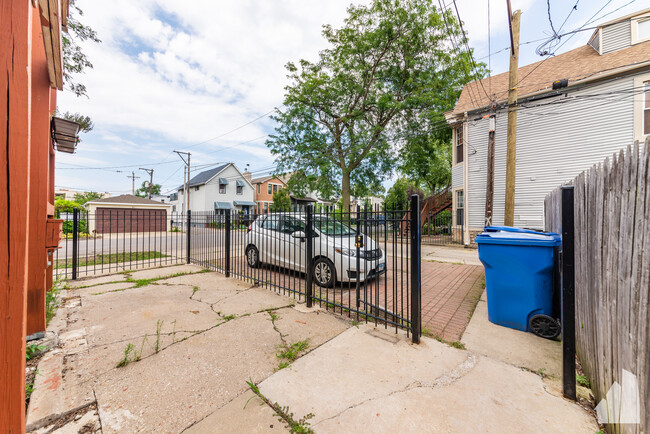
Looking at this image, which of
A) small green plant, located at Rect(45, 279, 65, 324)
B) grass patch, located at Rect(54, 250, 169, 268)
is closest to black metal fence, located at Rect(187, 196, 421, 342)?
grass patch, located at Rect(54, 250, 169, 268)

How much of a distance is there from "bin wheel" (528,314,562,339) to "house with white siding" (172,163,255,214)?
1086 inches

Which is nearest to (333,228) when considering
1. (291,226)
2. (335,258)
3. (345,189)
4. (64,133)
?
(335,258)

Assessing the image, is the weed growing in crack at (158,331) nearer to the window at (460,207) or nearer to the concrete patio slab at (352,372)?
the concrete patio slab at (352,372)

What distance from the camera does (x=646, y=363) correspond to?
134 centimetres

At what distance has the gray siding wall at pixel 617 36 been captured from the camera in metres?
9.87

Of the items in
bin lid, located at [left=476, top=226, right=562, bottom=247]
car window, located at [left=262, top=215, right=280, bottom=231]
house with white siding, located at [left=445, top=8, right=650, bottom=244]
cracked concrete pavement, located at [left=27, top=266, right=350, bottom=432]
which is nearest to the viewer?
cracked concrete pavement, located at [left=27, top=266, right=350, bottom=432]

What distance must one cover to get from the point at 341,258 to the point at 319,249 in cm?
55

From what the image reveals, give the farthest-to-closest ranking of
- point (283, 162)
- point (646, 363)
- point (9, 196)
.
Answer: point (283, 162), point (646, 363), point (9, 196)

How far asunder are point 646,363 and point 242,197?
32.4 meters

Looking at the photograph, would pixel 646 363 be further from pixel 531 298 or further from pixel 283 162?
pixel 283 162

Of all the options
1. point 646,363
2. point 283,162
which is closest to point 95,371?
point 646,363

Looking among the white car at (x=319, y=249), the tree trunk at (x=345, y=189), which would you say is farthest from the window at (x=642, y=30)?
the white car at (x=319, y=249)

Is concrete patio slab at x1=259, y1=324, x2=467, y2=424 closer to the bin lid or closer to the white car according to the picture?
the white car

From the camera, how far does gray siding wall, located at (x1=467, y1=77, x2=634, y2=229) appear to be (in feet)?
30.2
